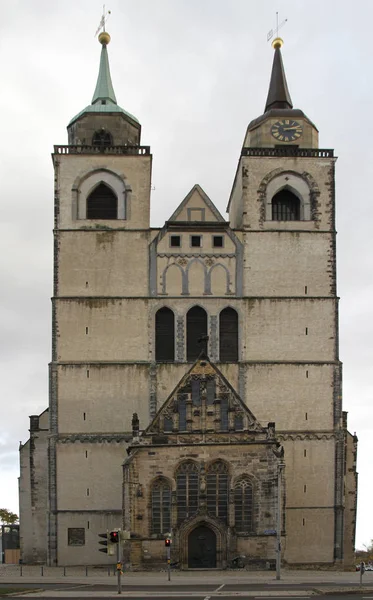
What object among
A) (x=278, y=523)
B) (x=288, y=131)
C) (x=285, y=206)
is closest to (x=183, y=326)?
(x=285, y=206)

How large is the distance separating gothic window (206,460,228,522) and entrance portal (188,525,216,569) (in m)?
0.87

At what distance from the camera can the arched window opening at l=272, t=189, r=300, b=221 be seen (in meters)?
50.5

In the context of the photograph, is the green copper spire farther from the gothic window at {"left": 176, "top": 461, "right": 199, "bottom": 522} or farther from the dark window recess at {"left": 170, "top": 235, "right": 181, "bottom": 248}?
the gothic window at {"left": 176, "top": 461, "right": 199, "bottom": 522}

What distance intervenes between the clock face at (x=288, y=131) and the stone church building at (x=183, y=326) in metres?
0.11

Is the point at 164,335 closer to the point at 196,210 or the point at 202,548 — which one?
the point at 196,210

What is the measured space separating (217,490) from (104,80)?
24475 mm

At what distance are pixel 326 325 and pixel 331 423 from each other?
15.8 ft

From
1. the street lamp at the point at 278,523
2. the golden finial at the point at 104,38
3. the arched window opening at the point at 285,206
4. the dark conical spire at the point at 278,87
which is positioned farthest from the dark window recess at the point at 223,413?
the golden finial at the point at 104,38

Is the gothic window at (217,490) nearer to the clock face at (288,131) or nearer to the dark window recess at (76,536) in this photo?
the dark window recess at (76,536)

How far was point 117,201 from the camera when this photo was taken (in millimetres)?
49812

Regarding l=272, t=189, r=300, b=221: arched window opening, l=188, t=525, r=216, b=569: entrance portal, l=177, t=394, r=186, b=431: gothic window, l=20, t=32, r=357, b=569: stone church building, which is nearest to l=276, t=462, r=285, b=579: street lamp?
l=20, t=32, r=357, b=569: stone church building

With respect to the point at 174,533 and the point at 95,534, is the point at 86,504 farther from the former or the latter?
the point at 174,533

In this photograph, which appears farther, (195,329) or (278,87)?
(278,87)

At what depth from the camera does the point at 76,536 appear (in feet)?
150
